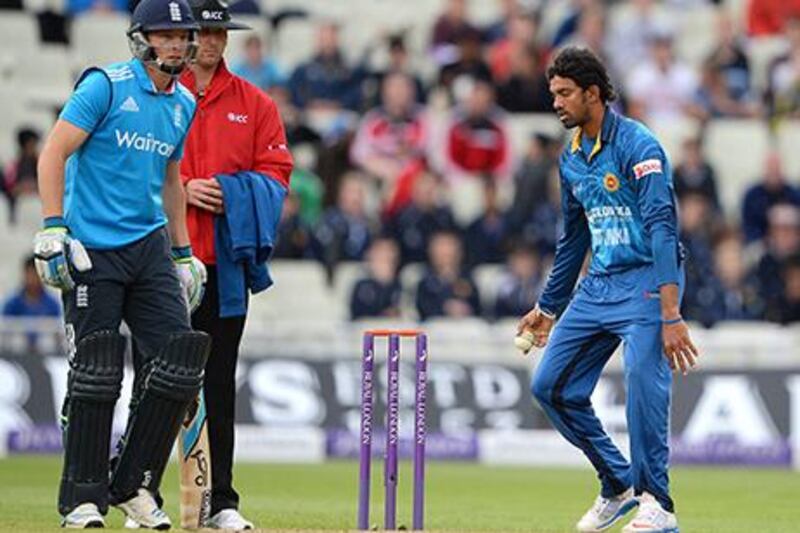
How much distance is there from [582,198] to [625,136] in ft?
1.28

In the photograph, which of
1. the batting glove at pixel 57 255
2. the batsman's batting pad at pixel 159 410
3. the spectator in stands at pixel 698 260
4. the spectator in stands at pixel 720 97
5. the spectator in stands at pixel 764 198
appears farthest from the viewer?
the spectator in stands at pixel 720 97

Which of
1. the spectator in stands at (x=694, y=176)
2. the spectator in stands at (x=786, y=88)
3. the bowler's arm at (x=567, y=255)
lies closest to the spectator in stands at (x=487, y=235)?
the spectator in stands at (x=694, y=176)

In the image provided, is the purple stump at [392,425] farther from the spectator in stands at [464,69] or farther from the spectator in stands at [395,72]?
the spectator in stands at [464,69]

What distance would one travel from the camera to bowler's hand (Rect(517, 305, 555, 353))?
11.4 meters

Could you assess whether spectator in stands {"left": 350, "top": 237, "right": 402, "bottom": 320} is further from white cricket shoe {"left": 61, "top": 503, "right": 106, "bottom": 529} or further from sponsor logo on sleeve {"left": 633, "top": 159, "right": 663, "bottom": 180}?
white cricket shoe {"left": 61, "top": 503, "right": 106, "bottom": 529}

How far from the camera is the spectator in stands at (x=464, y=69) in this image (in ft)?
75.3

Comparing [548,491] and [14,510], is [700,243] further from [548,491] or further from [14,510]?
[14,510]

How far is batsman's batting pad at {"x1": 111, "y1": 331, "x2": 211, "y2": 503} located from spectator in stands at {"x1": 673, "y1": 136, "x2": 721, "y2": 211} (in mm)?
12012

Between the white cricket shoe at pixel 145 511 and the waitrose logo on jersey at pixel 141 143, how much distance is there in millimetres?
1517

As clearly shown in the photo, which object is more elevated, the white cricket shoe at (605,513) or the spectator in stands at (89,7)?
the spectator in stands at (89,7)

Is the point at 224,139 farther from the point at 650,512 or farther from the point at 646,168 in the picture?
the point at 650,512

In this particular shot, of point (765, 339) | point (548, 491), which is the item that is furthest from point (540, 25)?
point (548, 491)

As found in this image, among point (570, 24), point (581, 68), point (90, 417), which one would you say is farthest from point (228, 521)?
point (570, 24)

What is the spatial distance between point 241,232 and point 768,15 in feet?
47.3
